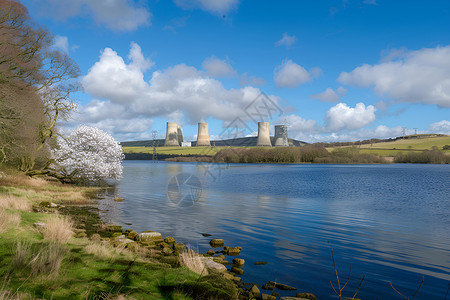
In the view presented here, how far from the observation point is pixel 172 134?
6043 inches

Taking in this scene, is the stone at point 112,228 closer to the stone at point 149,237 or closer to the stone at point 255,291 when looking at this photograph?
→ the stone at point 149,237

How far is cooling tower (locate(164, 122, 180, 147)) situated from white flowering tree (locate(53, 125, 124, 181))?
368 ft

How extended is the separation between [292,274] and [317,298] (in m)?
1.62

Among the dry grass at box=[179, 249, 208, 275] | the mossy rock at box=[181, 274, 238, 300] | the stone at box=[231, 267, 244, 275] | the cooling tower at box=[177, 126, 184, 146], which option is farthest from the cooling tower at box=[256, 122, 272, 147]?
the mossy rock at box=[181, 274, 238, 300]

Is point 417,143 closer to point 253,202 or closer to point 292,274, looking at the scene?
point 253,202

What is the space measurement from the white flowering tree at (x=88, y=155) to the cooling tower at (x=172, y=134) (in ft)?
368

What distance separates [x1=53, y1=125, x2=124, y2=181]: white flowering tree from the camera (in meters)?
30.9

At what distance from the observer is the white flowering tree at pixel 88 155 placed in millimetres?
30859

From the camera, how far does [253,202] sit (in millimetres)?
24969

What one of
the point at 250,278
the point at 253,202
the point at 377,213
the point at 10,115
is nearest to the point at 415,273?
the point at 250,278

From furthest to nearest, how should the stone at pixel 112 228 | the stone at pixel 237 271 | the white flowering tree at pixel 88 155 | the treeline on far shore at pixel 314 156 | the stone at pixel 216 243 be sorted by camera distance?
the treeline on far shore at pixel 314 156
the white flowering tree at pixel 88 155
the stone at pixel 112 228
the stone at pixel 216 243
the stone at pixel 237 271

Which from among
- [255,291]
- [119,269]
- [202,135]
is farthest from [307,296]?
[202,135]

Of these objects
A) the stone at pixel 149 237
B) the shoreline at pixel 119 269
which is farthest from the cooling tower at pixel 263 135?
the shoreline at pixel 119 269

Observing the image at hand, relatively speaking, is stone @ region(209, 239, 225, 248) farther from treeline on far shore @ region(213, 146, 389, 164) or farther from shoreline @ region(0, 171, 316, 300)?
treeline on far shore @ region(213, 146, 389, 164)
